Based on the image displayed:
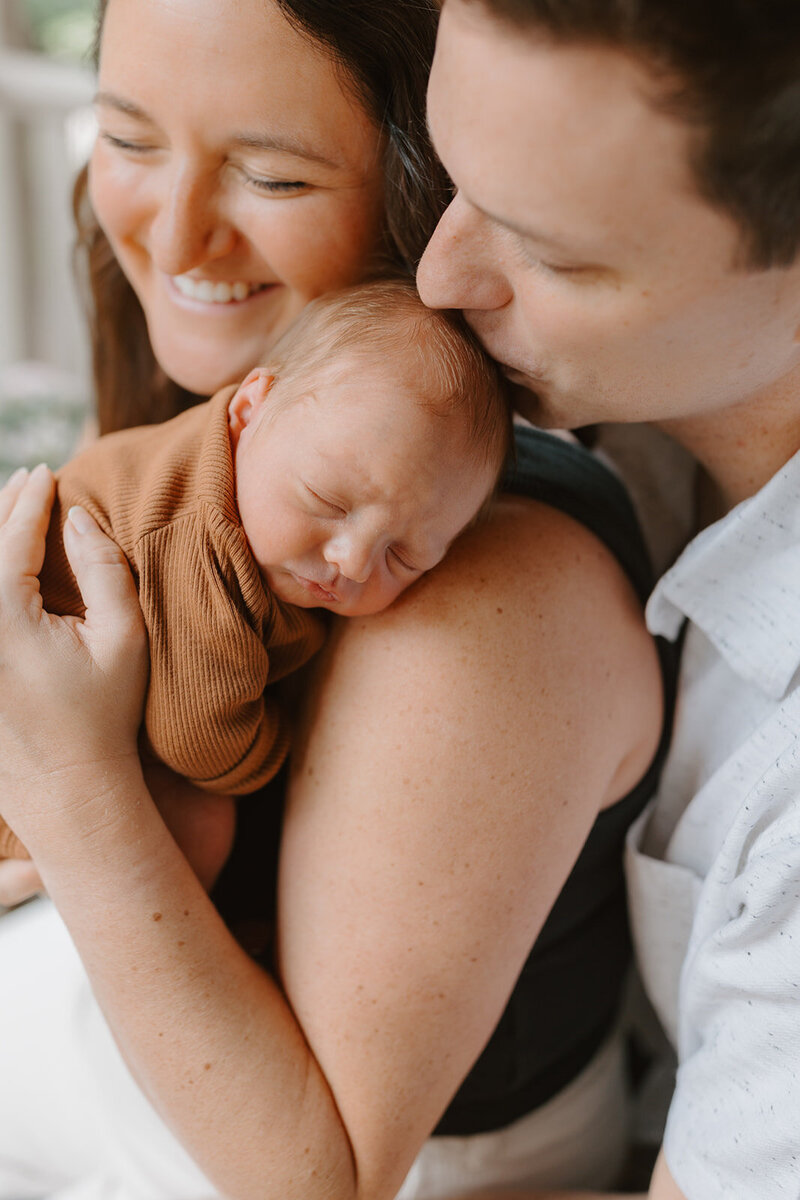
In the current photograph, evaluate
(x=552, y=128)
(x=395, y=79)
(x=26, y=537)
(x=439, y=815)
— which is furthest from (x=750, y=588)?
(x=26, y=537)

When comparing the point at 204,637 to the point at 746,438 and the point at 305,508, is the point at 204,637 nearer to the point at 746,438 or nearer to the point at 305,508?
the point at 305,508

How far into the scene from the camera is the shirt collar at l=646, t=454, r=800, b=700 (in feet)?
2.85

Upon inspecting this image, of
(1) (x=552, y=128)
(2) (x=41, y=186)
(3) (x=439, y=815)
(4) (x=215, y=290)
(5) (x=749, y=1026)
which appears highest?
(1) (x=552, y=128)

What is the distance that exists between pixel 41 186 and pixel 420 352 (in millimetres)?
2639

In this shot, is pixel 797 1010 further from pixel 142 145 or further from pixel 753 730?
pixel 142 145

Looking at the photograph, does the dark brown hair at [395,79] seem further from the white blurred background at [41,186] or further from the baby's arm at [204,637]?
the white blurred background at [41,186]

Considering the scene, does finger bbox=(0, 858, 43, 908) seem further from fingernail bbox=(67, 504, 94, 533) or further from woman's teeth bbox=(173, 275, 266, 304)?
woman's teeth bbox=(173, 275, 266, 304)

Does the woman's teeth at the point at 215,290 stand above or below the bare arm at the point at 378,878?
above

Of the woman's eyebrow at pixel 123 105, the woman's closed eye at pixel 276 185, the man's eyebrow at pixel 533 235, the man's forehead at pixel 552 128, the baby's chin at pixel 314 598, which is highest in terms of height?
the man's forehead at pixel 552 128

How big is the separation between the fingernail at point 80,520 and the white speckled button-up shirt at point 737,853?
529mm

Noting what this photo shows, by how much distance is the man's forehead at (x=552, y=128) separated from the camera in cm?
61

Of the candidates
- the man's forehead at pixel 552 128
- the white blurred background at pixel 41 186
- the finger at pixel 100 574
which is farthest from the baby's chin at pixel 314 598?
the white blurred background at pixel 41 186

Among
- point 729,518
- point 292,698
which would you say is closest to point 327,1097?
point 292,698

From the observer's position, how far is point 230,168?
0.97 meters
